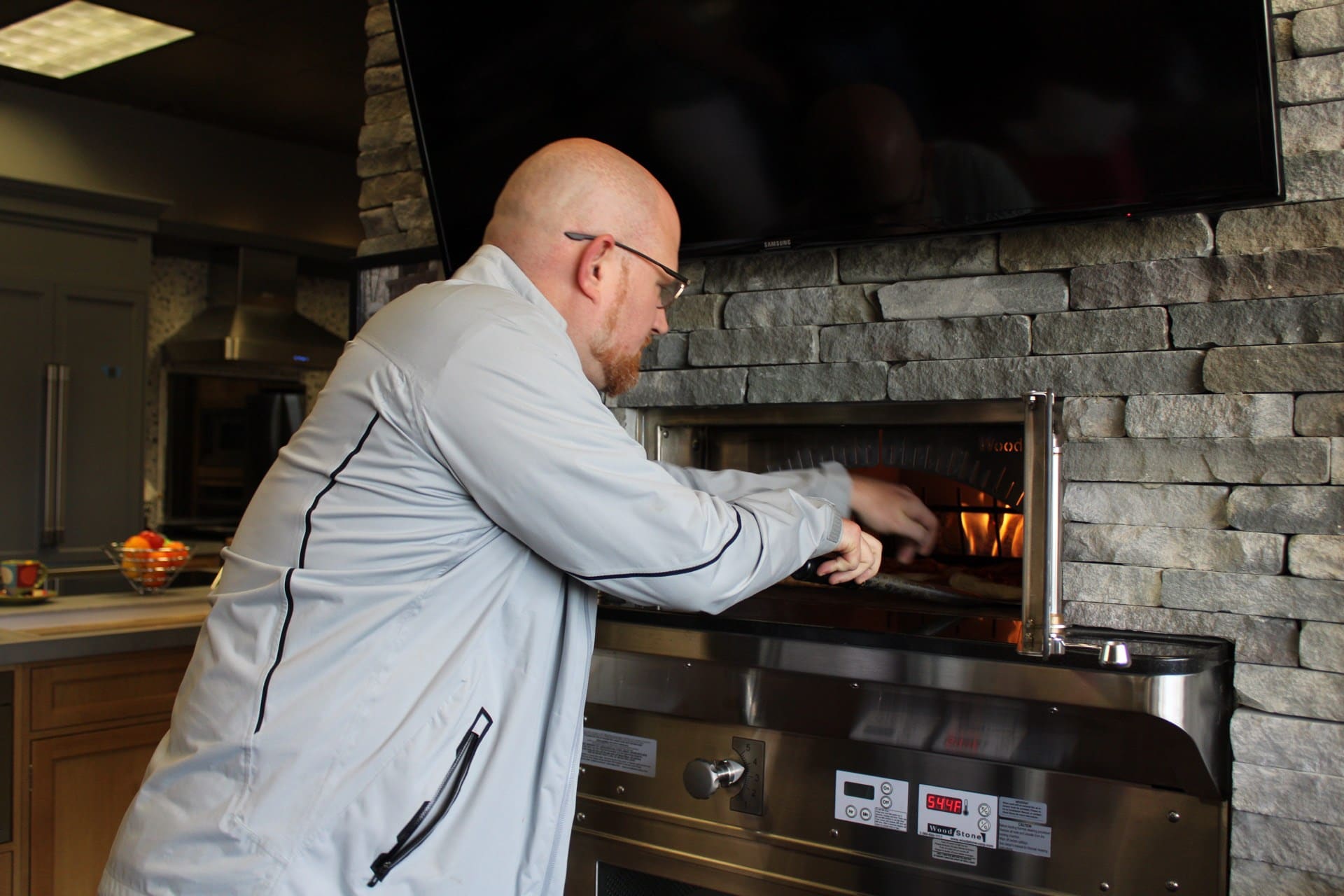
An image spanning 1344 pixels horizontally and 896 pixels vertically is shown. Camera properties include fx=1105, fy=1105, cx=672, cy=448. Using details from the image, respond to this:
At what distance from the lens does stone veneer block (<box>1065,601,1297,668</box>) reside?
1394 millimetres

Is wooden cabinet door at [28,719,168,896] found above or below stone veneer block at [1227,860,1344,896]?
below

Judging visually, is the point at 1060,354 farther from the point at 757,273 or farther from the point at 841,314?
the point at 757,273

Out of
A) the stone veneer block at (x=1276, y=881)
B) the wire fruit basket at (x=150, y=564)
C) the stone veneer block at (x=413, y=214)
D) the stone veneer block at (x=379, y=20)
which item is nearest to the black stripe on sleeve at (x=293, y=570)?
the stone veneer block at (x=1276, y=881)

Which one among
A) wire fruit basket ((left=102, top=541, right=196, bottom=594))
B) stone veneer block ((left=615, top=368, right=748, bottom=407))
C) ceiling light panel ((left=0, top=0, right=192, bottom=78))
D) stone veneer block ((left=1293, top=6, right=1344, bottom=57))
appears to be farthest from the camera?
ceiling light panel ((left=0, top=0, right=192, bottom=78))

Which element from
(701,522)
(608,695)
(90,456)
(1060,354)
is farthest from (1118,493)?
(90,456)

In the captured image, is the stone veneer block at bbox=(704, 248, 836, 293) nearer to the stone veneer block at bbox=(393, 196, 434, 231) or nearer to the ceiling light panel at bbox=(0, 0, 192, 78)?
the stone veneer block at bbox=(393, 196, 434, 231)

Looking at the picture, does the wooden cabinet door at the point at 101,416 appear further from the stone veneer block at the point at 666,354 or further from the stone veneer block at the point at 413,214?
the stone veneer block at the point at 666,354

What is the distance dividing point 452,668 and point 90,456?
14.7 feet

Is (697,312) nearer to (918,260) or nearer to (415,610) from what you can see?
(918,260)

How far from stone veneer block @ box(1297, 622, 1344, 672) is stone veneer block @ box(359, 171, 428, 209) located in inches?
73.3

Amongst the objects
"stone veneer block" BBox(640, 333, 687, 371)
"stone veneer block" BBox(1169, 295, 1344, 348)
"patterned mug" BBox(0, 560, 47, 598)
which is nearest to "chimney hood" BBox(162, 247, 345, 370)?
"patterned mug" BBox(0, 560, 47, 598)

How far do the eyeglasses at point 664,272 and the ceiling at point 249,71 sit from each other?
2.89m

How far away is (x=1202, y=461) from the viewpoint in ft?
4.76

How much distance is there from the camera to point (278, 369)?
585 cm
